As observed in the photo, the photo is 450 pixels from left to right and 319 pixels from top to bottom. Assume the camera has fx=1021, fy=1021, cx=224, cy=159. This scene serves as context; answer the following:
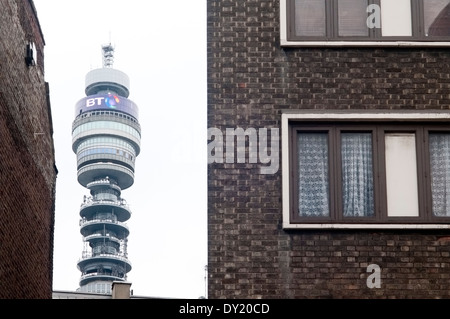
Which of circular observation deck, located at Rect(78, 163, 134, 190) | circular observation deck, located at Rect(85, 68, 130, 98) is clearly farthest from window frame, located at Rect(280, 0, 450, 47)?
circular observation deck, located at Rect(85, 68, 130, 98)

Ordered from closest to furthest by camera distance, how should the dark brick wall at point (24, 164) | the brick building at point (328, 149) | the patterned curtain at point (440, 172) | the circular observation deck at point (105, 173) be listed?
the brick building at point (328, 149) < the patterned curtain at point (440, 172) < the dark brick wall at point (24, 164) < the circular observation deck at point (105, 173)

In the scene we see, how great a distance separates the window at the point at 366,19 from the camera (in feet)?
52.1

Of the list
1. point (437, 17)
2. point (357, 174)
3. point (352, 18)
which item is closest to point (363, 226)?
point (357, 174)

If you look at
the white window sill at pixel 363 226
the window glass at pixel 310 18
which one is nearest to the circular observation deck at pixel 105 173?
the window glass at pixel 310 18

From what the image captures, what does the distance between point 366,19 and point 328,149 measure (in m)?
2.22

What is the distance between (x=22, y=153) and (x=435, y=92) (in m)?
8.90

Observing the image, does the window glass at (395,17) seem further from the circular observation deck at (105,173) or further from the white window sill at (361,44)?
the circular observation deck at (105,173)

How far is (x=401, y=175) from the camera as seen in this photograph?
15.3 m

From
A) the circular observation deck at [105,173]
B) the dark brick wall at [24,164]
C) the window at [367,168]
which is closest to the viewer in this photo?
the window at [367,168]

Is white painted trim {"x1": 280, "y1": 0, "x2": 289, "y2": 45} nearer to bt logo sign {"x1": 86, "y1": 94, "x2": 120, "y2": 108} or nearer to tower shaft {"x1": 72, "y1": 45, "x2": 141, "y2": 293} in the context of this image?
tower shaft {"x1": 72, "y1": 45, "x2": 141, "y2": 293}

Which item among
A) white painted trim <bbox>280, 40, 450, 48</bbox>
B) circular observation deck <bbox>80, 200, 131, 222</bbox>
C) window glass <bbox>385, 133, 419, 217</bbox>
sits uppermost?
circular observation deck <bbox>80, 200, 131, 222</bbox>

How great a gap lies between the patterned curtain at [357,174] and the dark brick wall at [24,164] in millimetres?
6410

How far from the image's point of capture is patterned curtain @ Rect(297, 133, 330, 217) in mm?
15141

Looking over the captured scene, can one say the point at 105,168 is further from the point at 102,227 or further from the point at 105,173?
the point at 102,227
